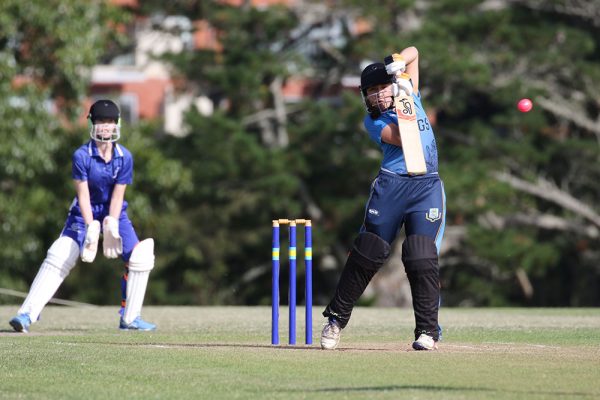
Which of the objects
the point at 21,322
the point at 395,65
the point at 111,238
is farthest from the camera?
the point at 111,238

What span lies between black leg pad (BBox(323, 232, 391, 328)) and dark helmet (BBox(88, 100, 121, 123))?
10.6 feet

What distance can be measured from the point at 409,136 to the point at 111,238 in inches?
141

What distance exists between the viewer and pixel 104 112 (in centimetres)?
1252

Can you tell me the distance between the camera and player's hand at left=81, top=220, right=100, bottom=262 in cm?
1224

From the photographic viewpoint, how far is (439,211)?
10.1 m

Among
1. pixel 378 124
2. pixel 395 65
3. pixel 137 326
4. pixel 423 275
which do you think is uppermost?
pixel 395 65

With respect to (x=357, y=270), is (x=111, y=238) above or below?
above

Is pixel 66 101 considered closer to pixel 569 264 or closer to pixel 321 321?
pixel 569 264

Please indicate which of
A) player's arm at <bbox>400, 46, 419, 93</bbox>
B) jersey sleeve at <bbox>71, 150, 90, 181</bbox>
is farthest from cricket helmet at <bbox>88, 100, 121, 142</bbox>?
player's arm at <bbox>400, 46, 419, 93</bbox>

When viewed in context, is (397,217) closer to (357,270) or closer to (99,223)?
(357,270)

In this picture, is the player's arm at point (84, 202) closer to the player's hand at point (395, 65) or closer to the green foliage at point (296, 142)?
the player's hand at point (395, 65)

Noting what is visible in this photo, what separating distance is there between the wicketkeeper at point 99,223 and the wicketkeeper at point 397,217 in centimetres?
297

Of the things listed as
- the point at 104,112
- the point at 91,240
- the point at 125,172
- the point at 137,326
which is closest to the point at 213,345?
the point at 91,240

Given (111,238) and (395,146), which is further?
(111,238)
